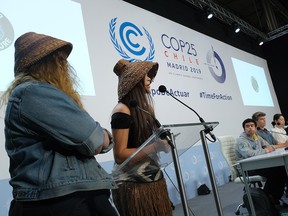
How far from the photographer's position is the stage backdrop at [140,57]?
3023mm

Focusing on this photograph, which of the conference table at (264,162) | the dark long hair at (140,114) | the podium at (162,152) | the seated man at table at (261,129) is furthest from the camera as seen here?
the seated man at table at (261,129)

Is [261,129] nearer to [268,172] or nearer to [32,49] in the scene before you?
[268,172]

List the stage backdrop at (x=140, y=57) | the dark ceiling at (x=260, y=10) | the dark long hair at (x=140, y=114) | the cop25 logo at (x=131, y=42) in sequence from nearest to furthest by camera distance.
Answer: the dark long hair at (x=140, y=114) < the stage backdrop at (x=140, y=57) < the cop25 logo at (x=131, y=42) < the dark ceiling at (x=260, y=10)

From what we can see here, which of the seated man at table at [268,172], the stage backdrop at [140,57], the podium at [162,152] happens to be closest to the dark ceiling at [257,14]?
the stage backdrop at [140,57]

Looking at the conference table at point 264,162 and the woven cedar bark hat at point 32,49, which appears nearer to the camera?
the woven cedar bark hat at point 32,49

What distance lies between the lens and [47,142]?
917 mm

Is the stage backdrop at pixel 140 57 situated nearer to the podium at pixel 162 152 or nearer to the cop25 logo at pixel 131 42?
the cop25 logo at pixel 131 42

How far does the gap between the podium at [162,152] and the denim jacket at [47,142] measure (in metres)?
0.28

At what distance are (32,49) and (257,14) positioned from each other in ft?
30.2

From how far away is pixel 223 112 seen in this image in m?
6.16

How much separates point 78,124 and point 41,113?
108 millimetres

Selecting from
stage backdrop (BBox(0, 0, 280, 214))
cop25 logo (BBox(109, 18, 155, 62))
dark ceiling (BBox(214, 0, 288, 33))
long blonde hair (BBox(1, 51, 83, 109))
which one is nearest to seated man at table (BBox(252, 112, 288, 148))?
stage backdrop (BBox(0, 0, 280, 214))

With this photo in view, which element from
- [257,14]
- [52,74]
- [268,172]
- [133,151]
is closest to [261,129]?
[268,172]

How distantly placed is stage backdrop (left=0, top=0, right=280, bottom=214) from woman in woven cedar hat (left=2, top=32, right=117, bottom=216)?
1.86 m
